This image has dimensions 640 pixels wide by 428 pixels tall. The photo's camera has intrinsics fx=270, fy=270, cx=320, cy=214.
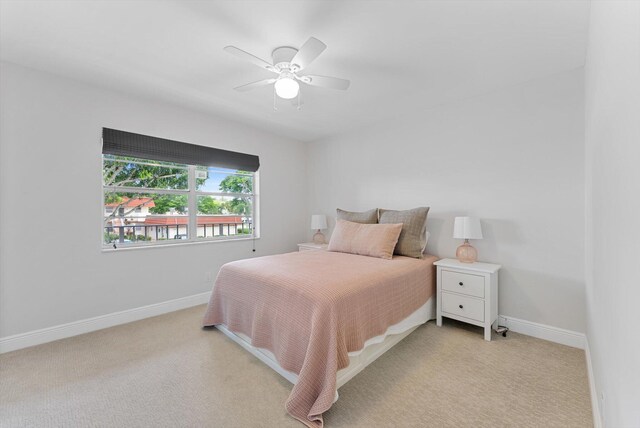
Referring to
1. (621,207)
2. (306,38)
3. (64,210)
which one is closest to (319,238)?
(306,38)

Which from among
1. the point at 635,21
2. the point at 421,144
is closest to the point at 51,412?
the point at 635,21

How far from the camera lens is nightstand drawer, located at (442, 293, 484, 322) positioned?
8.04ft

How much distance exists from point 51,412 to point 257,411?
1199 mm

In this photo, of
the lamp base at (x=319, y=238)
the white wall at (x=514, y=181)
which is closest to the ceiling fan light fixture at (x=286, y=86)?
the white wall at (x=514, y=181)

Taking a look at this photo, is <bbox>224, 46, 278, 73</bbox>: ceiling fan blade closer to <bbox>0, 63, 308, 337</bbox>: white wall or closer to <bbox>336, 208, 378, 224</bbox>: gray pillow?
<bbox>0, 63, 308, 337</bbox>: white wall

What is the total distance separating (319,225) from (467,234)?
2.11m

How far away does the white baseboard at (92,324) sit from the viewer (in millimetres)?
2268

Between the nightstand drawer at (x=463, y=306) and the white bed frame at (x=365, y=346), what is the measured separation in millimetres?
190

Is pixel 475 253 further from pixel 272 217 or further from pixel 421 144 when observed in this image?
pixel 272 217

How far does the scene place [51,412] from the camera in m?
1.57

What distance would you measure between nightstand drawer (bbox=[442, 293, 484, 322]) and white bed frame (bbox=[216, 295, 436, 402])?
0.19 m

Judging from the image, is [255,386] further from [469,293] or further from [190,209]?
[190,209]

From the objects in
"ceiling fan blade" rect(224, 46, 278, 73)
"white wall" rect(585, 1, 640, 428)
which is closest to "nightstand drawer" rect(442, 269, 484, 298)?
"white wall" rect(585, 1, 640, 428)

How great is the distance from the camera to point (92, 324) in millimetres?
2615
